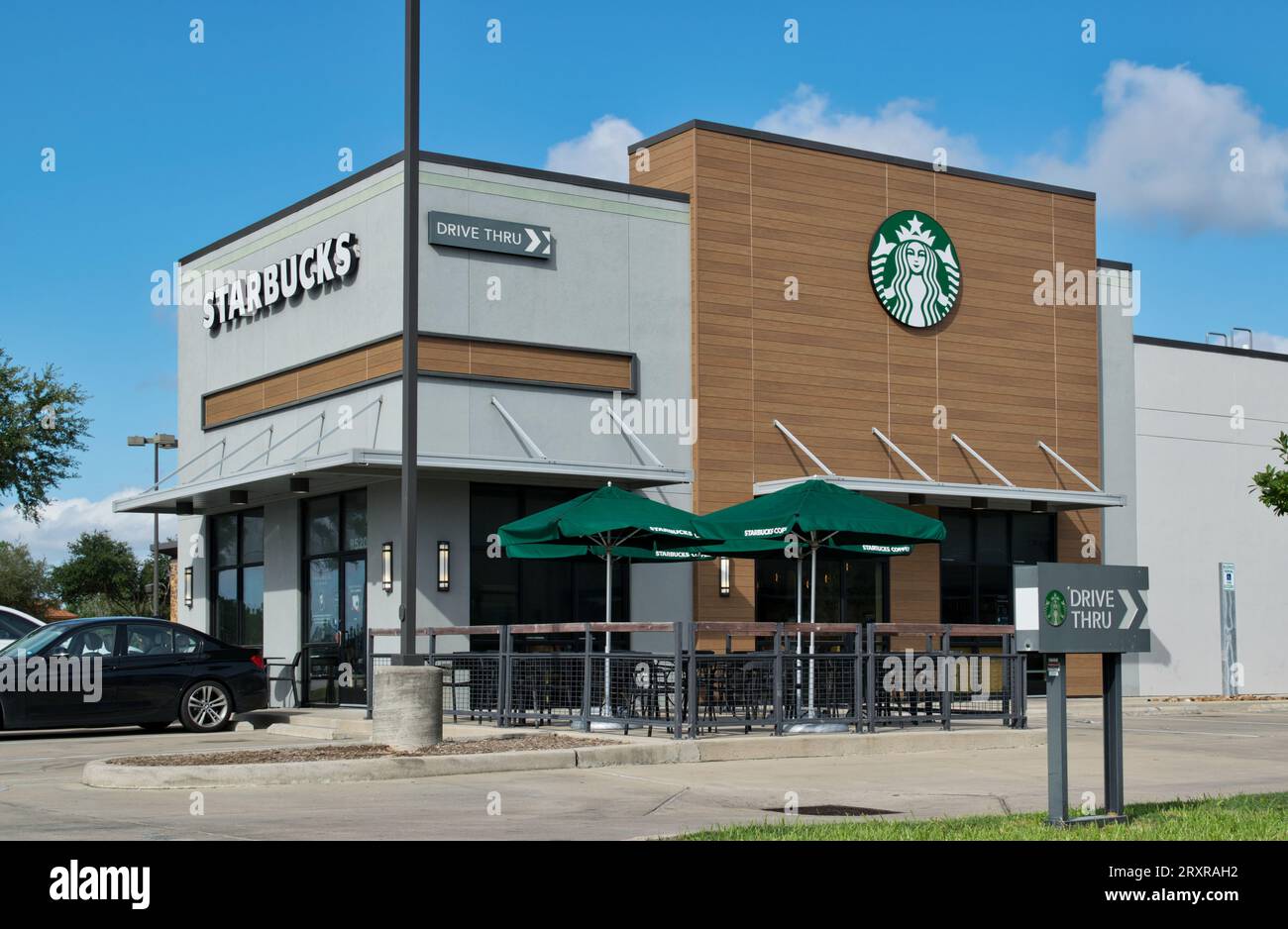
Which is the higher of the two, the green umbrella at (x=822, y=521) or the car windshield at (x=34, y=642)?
the green umbrella at (x=822, y=521)

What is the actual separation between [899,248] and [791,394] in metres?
3.61

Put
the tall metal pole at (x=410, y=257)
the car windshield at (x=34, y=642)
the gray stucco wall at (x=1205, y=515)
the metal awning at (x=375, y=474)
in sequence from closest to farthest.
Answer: the tall metal pole at (x=410, y=257) → the car windshield at (x=34, y=642) → the metal awning at (x=375, y=474) → the gray stucco wall at (x=1205, y=515)

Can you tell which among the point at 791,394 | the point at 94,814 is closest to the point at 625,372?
the point at 791,394

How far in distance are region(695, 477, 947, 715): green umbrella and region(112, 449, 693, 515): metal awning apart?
300 centimetres

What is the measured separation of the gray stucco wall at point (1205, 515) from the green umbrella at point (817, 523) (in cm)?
1218

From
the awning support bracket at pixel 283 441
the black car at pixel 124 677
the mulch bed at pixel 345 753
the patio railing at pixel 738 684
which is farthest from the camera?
the awning support bracket at pixel 283 441

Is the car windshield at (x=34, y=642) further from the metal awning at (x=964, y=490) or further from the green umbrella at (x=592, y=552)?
the metal awning at (x=964, y=490)

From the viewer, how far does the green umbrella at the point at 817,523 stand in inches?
709

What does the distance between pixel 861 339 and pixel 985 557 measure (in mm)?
4826

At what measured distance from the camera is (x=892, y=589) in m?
26.6

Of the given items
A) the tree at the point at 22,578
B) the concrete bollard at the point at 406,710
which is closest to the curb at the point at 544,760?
the concrete bollard at the point at 406,710

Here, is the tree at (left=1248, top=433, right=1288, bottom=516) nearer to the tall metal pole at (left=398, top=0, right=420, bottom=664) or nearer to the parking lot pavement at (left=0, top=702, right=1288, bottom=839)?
the parking lot pavement at (left=0, top=702, right=1288, bottom=839)

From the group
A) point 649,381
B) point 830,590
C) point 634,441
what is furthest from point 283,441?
point 830,590
